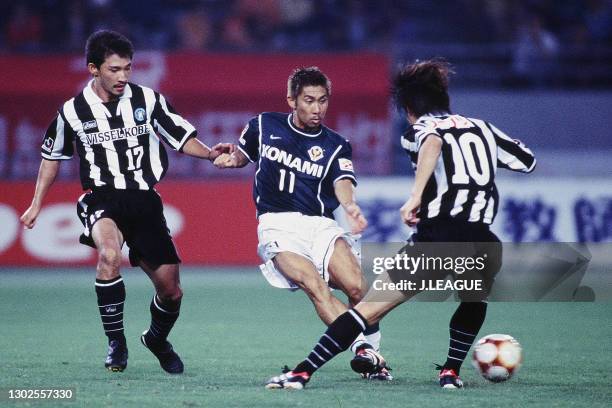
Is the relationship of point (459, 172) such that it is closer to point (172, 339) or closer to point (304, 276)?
point (304, 276)

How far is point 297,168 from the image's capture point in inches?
279

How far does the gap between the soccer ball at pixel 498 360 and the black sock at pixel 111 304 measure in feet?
7.26

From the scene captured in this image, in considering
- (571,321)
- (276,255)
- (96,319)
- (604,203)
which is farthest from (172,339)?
(604,203)

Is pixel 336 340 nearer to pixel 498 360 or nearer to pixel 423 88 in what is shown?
pixel 498 360

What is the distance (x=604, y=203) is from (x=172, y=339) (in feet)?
24.7

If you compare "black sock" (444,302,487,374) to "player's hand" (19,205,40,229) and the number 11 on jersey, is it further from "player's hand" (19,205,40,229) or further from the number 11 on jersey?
"player's hand" (19,205,40,229)

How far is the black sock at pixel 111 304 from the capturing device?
22.6 feet

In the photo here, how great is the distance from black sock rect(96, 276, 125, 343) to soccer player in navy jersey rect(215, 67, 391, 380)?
918 millimetres

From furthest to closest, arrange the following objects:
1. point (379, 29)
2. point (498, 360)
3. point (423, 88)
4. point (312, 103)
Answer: point (379, 29) < point (312, 103) < point (498, 360) < point (423, 88)

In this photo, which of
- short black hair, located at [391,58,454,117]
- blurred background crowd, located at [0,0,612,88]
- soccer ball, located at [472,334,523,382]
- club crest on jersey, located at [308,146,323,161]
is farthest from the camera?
blurred background crowd, located at [0,0,612,88]

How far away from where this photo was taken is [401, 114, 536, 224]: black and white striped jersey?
6195 millimetres

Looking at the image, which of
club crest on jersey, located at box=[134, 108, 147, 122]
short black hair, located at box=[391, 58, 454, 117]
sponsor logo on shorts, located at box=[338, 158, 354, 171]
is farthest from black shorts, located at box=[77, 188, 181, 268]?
short black hair, located at box=[391, 58, 454, 117]

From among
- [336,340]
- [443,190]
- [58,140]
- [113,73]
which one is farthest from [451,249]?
[58,140]

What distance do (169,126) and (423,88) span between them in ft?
6.10
